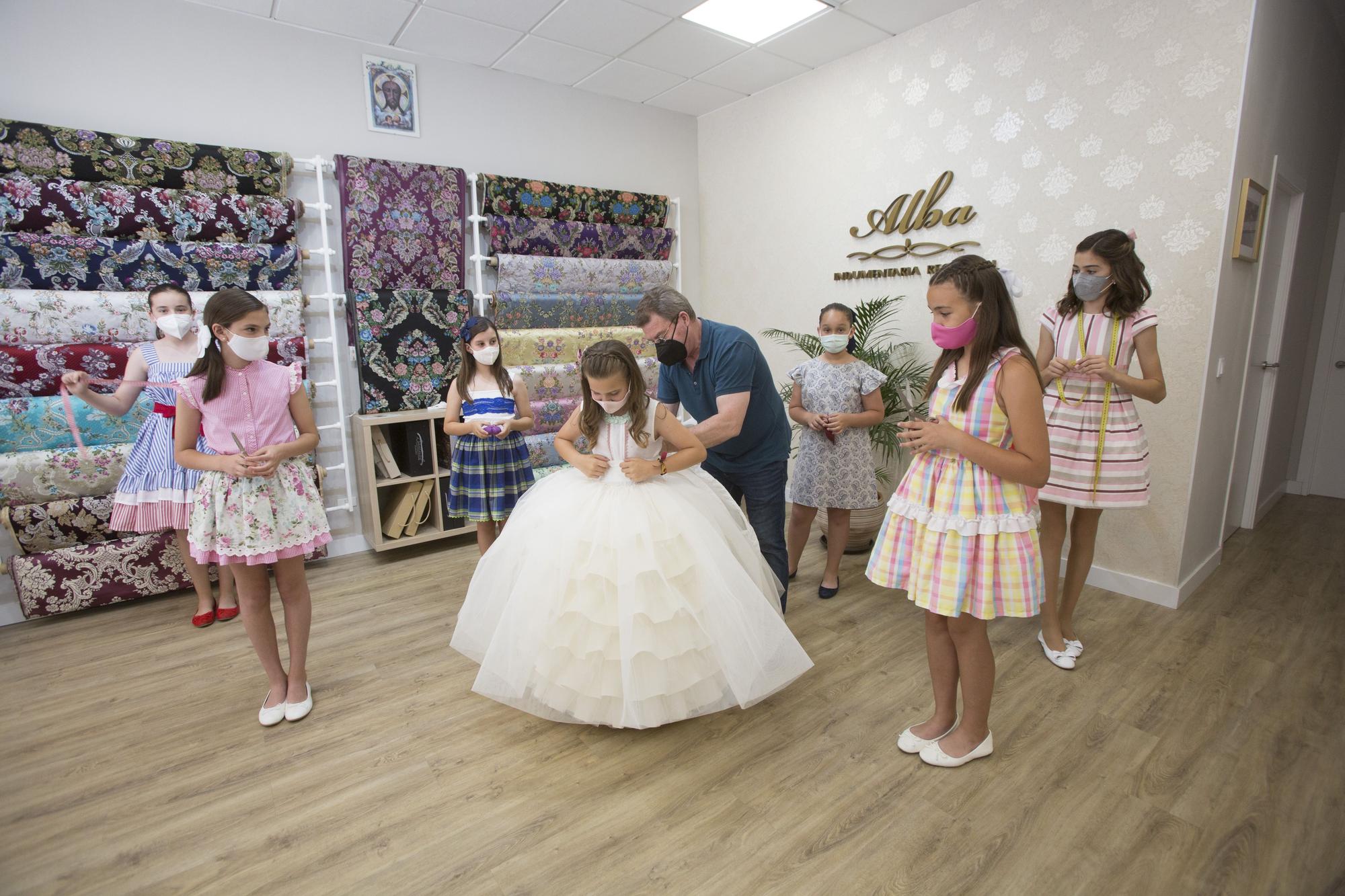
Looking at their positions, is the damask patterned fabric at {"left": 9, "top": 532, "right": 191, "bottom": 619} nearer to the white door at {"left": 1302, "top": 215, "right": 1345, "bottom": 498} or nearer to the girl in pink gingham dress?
the girl in pink gingham dress

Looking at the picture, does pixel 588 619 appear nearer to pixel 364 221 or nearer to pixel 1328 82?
pixel 364 221

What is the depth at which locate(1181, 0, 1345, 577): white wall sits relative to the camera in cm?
279

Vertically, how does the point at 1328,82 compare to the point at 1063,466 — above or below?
above

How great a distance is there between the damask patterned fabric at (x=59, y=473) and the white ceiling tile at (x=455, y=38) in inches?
106

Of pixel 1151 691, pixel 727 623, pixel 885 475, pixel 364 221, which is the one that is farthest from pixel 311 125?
pixel 1151 691

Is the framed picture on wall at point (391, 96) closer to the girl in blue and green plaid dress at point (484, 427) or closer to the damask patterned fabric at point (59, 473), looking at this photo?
the girl in blue and green plaid dress at point (484, 427)

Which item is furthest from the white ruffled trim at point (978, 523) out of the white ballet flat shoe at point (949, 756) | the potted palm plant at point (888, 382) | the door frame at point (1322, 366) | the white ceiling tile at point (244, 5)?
the door frame at point (1322, 366)

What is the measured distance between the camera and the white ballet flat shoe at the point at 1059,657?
2529 mm

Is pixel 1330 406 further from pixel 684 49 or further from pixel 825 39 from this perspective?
pixel 684 49

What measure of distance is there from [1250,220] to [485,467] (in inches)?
145

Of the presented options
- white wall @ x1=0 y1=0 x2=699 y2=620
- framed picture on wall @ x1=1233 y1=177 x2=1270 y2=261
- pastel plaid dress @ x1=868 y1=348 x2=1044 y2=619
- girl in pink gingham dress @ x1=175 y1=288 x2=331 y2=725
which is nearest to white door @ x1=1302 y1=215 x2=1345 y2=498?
framed picture on wall @ x1=1233 y1=177 x2=1270 y2=261

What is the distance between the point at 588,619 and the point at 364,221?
2.94m

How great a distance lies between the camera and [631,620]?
6.40ft

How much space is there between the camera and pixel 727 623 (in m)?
2.04
